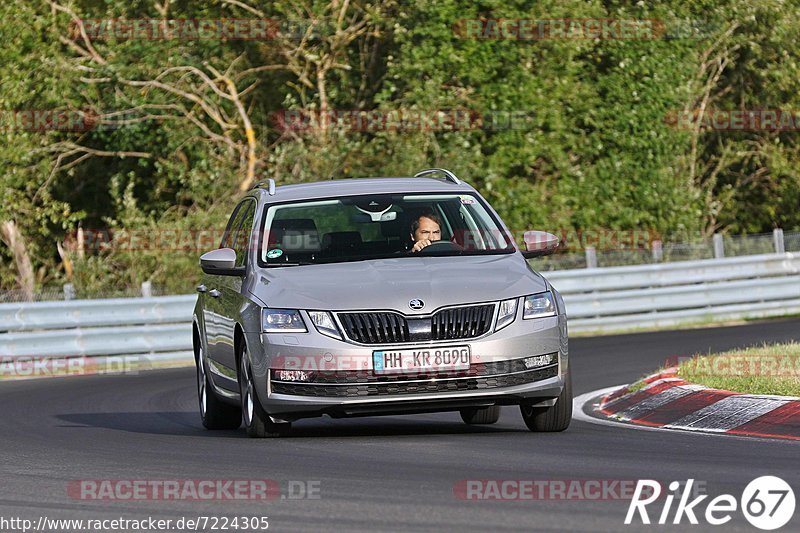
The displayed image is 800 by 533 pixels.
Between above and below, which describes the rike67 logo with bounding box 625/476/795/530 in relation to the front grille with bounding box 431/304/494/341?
below

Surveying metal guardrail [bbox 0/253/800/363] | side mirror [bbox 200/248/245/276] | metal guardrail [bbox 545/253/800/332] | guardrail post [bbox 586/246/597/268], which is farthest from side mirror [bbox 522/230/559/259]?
guardrail post [bbox 586/246/597/268]

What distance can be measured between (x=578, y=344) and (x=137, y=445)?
1153 cm

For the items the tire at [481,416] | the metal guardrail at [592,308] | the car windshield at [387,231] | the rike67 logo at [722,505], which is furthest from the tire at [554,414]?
the metal guardrail at [592,308]

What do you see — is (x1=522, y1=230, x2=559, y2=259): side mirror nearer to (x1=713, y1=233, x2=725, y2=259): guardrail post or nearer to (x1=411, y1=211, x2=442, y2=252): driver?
(x1=411, y1=211, x2=442, y2=252): driver

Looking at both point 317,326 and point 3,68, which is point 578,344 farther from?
Answer: point 3,68

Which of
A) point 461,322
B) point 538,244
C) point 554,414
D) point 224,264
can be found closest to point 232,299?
point 224,264

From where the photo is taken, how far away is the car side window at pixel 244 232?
11461 mm

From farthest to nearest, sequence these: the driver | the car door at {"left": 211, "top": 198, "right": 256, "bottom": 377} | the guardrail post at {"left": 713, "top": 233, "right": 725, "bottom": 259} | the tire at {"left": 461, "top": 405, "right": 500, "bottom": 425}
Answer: the guardrail post at {"left": 713, "top": 233, "right": 725, "bottom": 259} < the tire at {"left": 461, "top": 405, "right": 500, "bottom": 425} < the driver < the car door at {"left": 211, "top": 198, "right": 256, "bottom": 377}

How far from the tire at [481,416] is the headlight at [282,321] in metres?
2.20

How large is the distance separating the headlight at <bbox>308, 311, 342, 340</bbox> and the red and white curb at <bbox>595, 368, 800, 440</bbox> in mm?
2397

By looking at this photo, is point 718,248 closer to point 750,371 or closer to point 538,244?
point 750,371

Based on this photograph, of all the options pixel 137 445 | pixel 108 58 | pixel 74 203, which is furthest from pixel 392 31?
pixel 137 445

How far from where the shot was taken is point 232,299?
11.1 m

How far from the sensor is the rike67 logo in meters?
6.61
